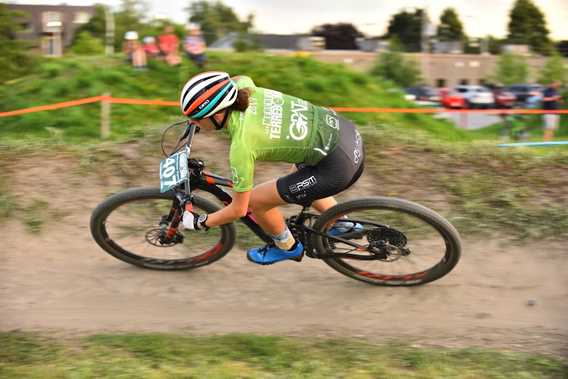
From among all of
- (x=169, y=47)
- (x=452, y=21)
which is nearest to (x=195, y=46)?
(x=169, y=47)

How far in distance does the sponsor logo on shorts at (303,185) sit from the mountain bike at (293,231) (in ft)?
1.41

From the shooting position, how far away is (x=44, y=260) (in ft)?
18.7

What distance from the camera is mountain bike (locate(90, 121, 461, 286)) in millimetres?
4918

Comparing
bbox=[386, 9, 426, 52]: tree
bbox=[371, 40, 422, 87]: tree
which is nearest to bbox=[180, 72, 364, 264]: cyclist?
bbox=[371, 40, 422, 87]: tree

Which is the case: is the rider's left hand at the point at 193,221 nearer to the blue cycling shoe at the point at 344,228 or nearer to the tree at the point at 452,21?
the blue cycling shoe at the point at 344,228

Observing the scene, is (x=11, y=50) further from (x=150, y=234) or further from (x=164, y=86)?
(x=150, y=234)

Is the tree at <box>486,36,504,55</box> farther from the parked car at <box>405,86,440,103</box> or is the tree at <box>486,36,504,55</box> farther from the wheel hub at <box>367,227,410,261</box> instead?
the wheel hub at <box>367,227,410,261</box>

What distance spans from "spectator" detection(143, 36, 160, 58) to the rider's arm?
1212cm

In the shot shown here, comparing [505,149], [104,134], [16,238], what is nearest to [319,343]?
[16,238]

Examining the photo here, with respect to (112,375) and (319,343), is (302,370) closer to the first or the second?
(319,343)

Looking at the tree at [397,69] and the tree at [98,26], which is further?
the tree at [98,26]

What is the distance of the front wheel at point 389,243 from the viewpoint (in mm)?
4926

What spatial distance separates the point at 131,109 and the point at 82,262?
335 inches

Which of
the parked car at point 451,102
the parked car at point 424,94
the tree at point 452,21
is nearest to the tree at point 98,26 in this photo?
the parked car at point 424,94
